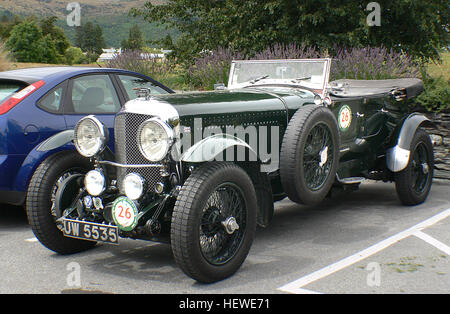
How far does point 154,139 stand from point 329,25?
1348 cm

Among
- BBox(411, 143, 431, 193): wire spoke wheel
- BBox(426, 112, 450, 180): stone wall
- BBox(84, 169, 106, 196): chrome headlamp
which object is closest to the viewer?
BBox(84, 169, 106, 196): chrome headlamp

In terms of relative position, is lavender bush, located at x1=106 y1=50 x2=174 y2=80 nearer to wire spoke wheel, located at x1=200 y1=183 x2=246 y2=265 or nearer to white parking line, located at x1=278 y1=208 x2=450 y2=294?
white parking line, located at x1=278 y1=208 x2=450 y2=294

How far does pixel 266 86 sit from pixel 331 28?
1132cm

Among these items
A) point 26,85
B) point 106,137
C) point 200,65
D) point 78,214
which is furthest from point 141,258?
point 200,65

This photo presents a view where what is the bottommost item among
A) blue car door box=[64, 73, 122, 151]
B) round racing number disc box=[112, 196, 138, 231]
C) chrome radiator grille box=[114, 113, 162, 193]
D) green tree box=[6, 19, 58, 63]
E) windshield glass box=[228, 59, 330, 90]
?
round racing number disc box=[112, 196, 138, 231]

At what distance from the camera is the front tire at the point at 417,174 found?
5902 millimetres

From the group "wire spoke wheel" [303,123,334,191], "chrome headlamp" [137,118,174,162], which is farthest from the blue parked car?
"wire spoke wheel" [303,123,334,191]

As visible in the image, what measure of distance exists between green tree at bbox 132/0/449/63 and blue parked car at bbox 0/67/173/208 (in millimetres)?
10117

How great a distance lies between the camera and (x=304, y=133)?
4387 millimetres

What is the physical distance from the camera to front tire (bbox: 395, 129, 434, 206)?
590cm

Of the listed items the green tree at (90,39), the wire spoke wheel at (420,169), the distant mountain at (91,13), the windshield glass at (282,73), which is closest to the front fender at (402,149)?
the wire spoke wheel at (420,169)

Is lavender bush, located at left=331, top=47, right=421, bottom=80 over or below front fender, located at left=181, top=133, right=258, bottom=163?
over

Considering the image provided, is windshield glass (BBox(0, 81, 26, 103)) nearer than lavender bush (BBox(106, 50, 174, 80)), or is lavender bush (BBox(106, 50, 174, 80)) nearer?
windshield glass (BBox(0, 81, 26, 103))

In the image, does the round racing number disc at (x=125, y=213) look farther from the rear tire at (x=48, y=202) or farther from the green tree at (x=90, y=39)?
the green tree at (x=90, y=39)
